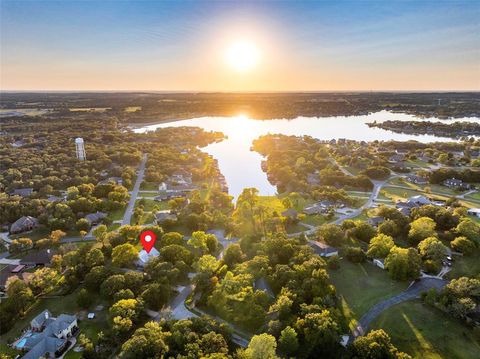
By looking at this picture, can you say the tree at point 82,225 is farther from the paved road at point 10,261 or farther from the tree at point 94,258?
the tree at point 94,258

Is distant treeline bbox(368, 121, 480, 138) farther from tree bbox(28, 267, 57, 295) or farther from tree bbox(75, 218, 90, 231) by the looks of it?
tree bbox(28, 267, 57, 295)

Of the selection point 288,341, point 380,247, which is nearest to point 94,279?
point 288,341

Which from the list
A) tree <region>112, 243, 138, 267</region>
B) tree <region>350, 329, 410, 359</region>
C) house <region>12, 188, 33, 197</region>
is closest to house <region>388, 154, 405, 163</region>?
tree <region>350, 329, 410, 359</region>

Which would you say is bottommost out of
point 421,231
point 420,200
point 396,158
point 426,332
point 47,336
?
point 426,332

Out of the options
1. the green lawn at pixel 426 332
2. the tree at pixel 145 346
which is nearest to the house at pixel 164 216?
the tree at pixel 145 346

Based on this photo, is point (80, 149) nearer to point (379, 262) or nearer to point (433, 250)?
A: point (379, 262)

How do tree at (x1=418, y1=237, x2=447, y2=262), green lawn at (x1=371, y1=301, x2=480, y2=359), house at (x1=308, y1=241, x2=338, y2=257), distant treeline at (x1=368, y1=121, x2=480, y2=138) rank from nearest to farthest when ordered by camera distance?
green lawn at (x1=371, y1=301, x2=480, y2=359), tree at (x1=418, y1=237, x2=447, y2=262), house at (x1=308, y1=241, x2=338, y2=257), distant treeline at (x1=368, y1=121, x2=480, y2=138)

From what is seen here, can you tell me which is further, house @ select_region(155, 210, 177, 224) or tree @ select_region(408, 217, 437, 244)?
house @ select_region(155, 210, 177, 224)
